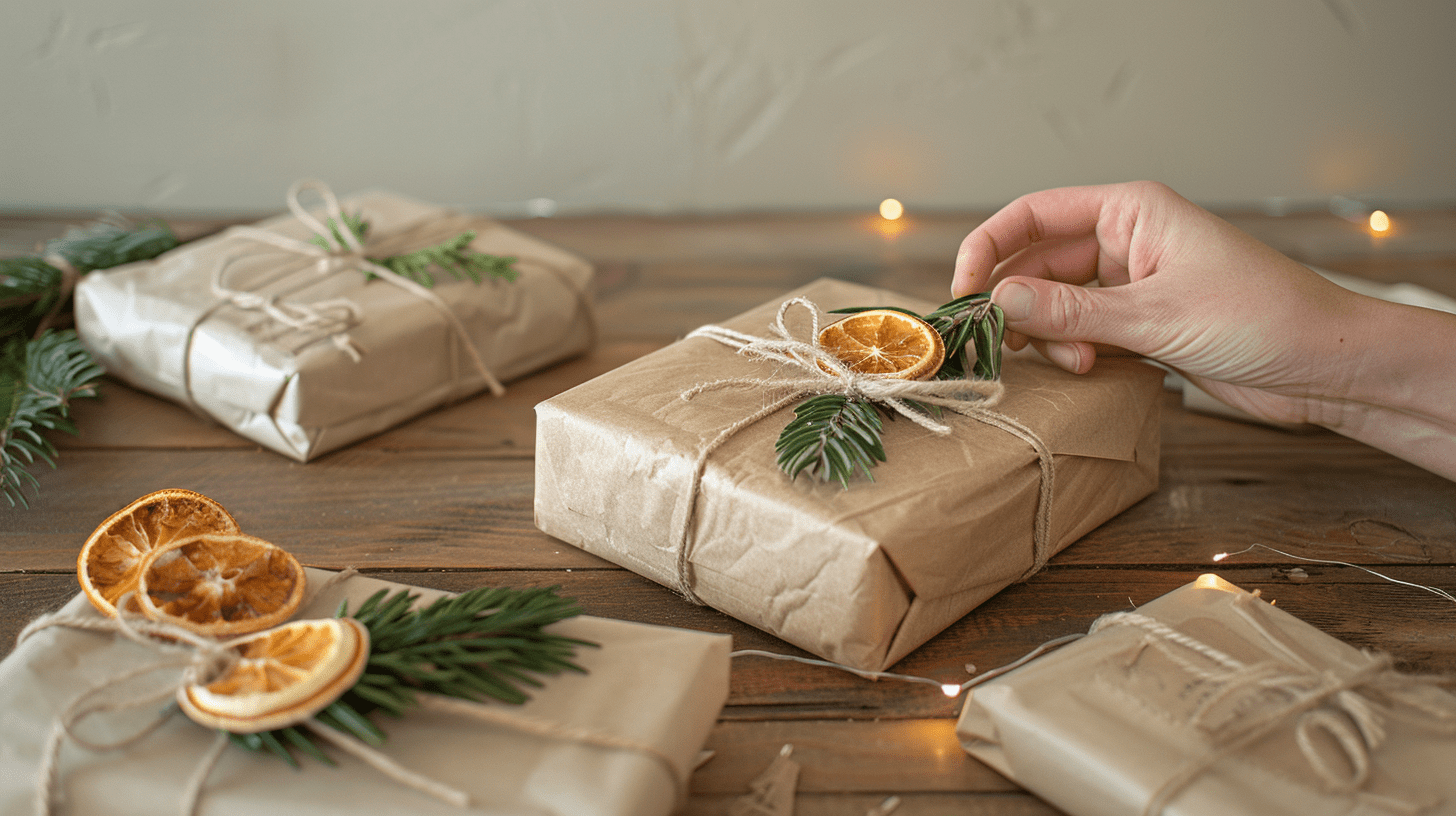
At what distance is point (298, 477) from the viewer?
107 centimetres

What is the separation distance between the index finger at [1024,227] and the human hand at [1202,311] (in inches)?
1.3

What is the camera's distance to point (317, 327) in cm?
110

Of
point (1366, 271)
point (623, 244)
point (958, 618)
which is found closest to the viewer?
point (958, 618)

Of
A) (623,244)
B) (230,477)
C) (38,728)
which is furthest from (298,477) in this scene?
(623,244)

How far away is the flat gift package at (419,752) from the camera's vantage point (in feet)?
1.83

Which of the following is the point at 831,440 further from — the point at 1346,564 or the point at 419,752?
the point at 1346,564

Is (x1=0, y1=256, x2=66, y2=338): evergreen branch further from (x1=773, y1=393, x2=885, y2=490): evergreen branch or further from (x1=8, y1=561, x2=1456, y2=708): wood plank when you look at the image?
(x1=773, y1=393, x2=885, y2=490): evergreen branch

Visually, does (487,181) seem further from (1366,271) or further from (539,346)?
(1366,271)

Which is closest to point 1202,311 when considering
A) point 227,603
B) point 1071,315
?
point 1071,315

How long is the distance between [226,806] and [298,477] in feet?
1.84

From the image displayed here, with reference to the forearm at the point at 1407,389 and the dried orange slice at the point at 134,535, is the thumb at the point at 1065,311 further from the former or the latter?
the dried orange slice at the point at 134,535

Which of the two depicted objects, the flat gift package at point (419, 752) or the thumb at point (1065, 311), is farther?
the thumb at point (1065, 311)

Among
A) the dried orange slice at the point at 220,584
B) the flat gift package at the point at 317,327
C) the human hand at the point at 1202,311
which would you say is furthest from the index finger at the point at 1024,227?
the dried orange slice at the point at 220,584

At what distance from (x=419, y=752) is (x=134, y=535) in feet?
0.99
